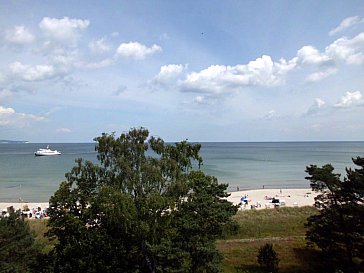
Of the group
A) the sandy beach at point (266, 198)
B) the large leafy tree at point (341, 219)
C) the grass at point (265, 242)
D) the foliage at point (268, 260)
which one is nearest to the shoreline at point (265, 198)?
the sandy beach at point (266, 198)

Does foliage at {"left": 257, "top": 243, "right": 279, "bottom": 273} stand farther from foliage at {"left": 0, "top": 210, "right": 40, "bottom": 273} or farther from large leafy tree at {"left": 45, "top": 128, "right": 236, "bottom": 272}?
foliage at {"left": 0, "top": 210, "right": 40, "bottom": 273}

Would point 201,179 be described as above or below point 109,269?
above

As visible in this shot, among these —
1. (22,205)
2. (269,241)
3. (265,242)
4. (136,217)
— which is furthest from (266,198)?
(136,217)

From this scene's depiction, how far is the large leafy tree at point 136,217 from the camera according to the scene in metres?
16.4

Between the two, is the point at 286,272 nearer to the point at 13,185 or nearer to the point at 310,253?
the point at 310,253

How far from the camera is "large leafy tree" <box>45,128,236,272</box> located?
1639 centimetres

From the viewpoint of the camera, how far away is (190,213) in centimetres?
1717

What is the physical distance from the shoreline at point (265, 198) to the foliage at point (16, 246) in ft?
106

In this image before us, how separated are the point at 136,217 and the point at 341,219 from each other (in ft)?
38.1

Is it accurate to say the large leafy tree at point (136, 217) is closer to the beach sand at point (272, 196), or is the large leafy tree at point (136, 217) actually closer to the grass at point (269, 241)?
the grass at point (269, 241)

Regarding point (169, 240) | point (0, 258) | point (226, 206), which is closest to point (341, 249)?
point (226, 206)

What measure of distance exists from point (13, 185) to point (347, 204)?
6991 centimetres

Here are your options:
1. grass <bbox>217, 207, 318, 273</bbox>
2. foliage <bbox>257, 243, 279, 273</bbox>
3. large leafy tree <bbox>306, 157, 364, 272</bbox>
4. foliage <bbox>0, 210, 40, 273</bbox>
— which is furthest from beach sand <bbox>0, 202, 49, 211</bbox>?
large leafy tree <bbox>306, 157, 364, 272</bbox>

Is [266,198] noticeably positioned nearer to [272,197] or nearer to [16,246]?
[272,197]
